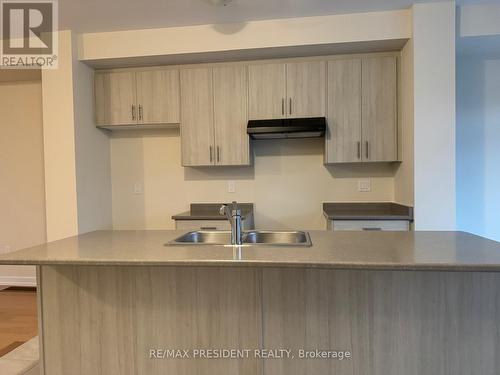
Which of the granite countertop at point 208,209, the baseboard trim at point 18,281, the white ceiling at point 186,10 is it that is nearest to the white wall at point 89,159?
the white ceiling at point 186,10

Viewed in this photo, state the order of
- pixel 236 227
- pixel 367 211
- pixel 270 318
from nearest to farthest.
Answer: pixel 270 318
pixel 236 227
pixel 367 211

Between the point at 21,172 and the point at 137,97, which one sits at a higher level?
the point at 137,97

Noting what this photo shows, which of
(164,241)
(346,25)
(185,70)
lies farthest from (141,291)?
(346,25)

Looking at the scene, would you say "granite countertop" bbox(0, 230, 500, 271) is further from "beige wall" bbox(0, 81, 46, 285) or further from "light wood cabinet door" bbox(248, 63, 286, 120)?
"beige wall" bbox(0, 81, 46, 285)

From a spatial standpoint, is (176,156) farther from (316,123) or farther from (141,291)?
(141,291)

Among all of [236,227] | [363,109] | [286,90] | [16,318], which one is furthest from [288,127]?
[16,318]

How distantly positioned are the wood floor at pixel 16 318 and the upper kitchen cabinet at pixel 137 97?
1959 millimetres

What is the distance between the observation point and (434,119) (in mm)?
2566

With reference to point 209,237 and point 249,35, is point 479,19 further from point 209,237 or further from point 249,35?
point 209,237

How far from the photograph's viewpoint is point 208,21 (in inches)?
110

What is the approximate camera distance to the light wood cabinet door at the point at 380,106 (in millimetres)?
2873

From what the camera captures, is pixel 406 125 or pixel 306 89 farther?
pixel 306 89

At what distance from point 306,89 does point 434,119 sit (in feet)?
3.64

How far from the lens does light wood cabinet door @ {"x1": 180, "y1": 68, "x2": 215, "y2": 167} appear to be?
10.1 ft
